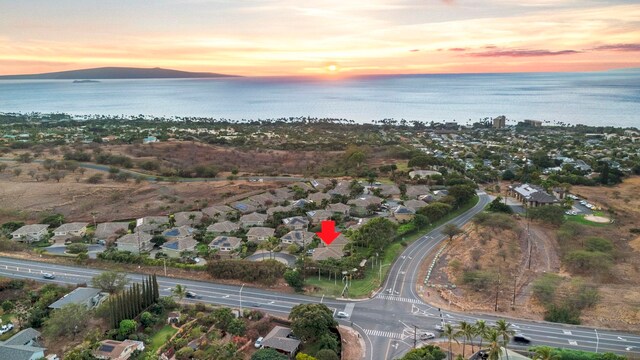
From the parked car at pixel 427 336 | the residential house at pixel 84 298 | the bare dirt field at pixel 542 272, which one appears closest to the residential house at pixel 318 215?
the bare dirt field at pixel 542 272

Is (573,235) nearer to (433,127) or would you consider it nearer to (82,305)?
(82,305)

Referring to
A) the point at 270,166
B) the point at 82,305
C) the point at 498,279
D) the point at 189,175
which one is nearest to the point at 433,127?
the point at 270,166

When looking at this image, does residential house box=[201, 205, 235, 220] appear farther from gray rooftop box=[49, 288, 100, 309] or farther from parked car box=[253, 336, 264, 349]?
parked car box=[253, 336, 264, 349]

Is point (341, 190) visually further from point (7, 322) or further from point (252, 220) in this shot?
point (7, 322)

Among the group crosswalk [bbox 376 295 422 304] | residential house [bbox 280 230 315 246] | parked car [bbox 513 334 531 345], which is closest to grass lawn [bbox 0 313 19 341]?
residential house [bbox 280 230 315 246]

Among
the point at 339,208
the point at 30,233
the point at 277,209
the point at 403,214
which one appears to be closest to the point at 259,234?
the point at 277,209
